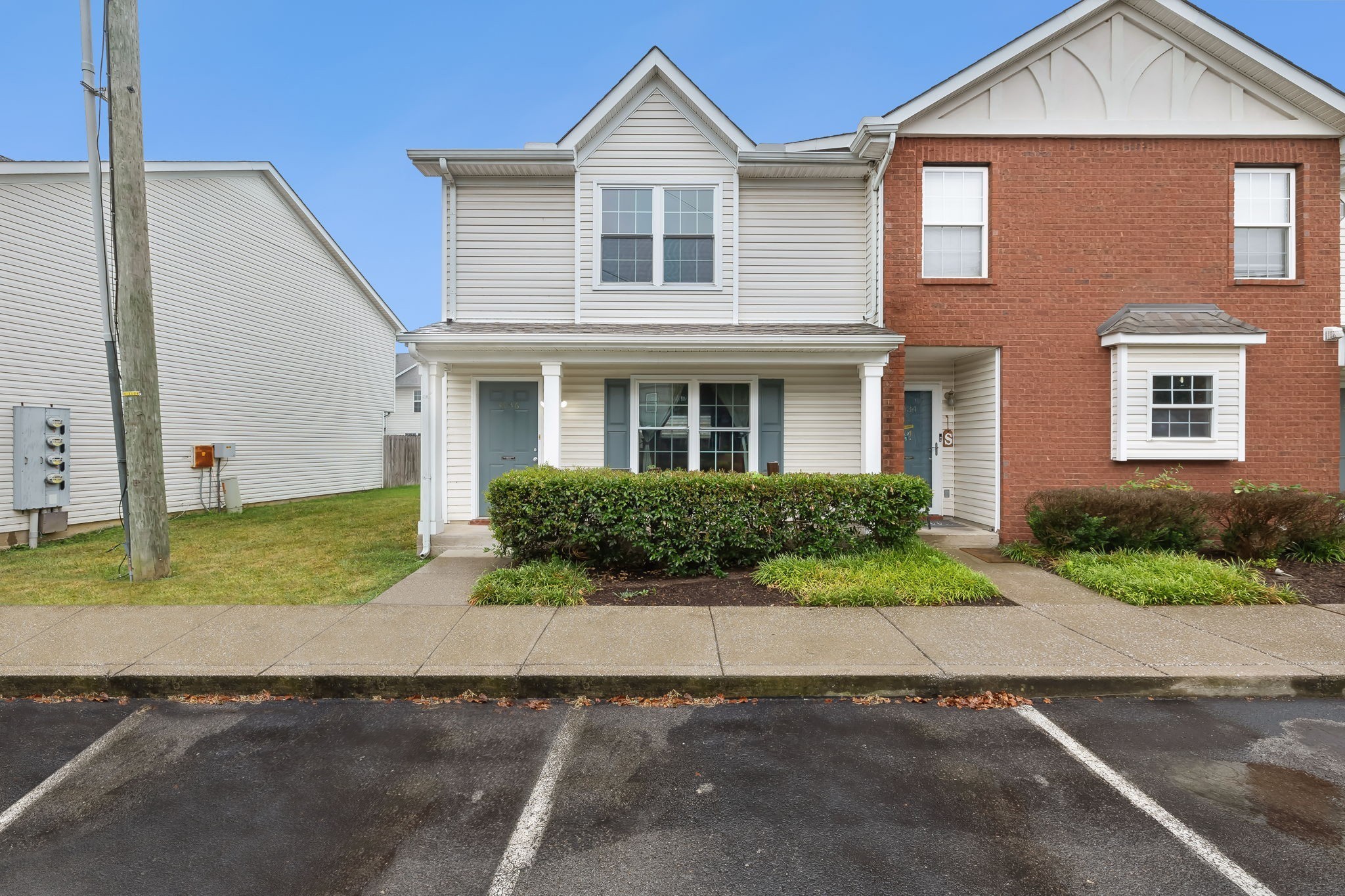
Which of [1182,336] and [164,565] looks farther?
[1182,336]

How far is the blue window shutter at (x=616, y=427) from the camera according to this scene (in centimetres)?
972

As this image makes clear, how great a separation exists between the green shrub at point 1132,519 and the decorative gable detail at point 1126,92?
5.39 metres

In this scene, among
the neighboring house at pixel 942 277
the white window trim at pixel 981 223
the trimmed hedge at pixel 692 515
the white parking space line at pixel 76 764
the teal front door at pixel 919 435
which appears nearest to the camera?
the white parking space line at pixel 76 764

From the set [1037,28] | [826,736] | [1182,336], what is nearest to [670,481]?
[826,736]

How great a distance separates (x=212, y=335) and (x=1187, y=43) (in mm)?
18067

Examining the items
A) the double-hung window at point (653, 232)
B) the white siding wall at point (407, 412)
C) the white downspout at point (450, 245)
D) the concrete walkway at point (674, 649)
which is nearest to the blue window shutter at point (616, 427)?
the double-hung window at point (653, 232)

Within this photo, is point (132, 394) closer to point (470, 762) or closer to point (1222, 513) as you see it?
point (470, 762)

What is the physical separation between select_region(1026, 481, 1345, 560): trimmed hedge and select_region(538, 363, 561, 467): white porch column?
655 centimetres

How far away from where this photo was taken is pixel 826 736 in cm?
359

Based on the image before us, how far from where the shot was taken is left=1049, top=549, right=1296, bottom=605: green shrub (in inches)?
232

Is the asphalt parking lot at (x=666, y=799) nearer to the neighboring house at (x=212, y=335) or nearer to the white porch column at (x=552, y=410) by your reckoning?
the white porch column at (x=552, y=410)

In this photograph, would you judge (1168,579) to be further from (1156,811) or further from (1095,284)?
(1095,284)

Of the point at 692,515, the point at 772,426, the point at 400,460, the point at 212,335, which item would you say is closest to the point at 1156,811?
the point at 692,515

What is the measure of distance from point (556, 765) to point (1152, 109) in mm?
11552
